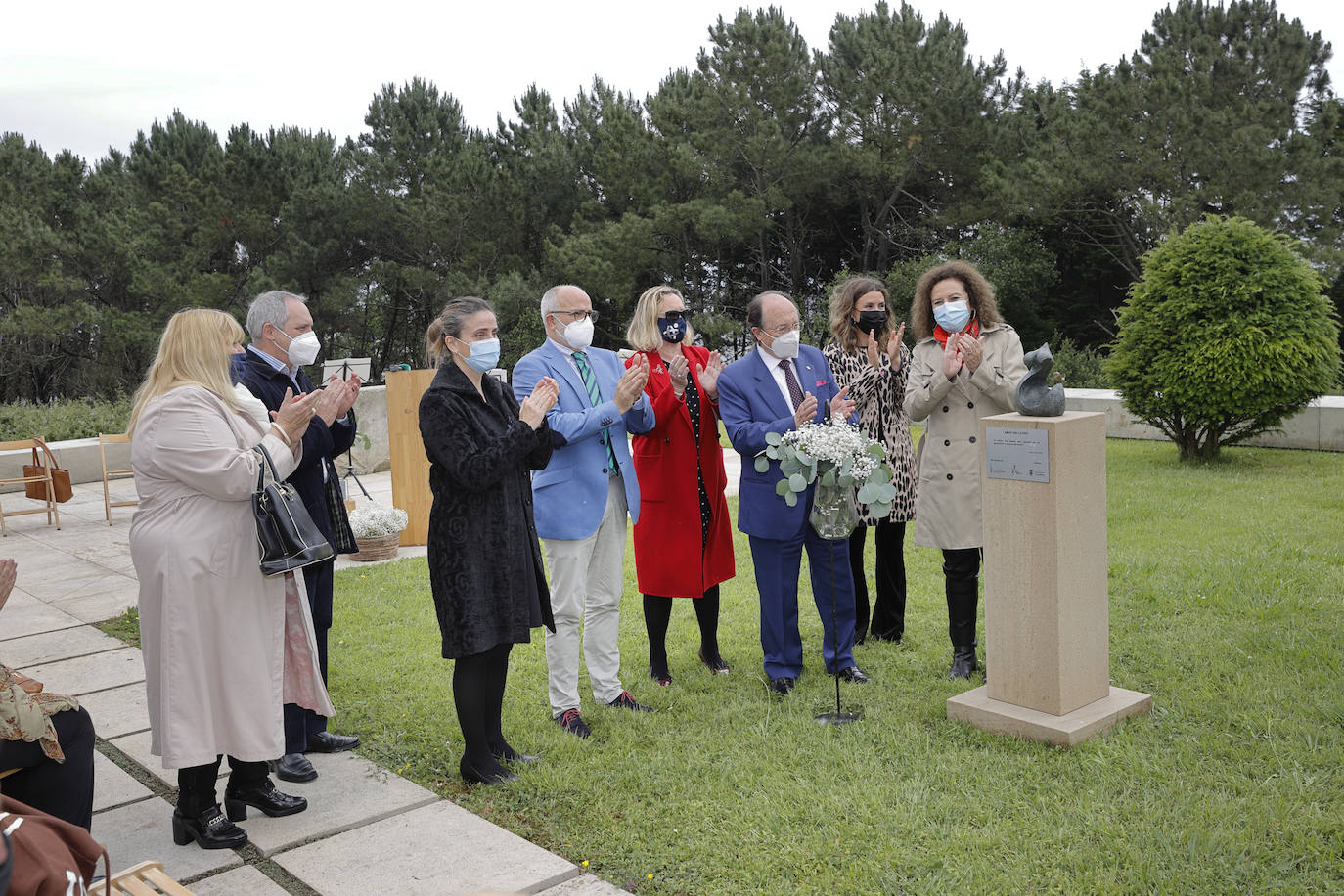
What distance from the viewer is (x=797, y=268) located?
89.1ft

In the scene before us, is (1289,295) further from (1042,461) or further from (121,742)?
(121,742)

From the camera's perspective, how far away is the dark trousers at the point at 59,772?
2.60 m

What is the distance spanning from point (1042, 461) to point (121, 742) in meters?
4.17

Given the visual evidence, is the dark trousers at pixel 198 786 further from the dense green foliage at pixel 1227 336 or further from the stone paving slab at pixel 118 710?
the dense green foliage at pixel 1227 336

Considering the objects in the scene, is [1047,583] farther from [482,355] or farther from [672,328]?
[482,355]

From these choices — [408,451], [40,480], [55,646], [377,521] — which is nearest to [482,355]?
[55,646]

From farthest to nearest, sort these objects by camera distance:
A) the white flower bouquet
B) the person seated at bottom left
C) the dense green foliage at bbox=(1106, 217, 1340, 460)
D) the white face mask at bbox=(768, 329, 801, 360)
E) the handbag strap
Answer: the dense green foliage at bbox=(1106, 217, 1340, 460) < the white flower bouquet < the white face mask at bbox=(768, 329, 801, 360) < the handbag strap < the person seated at bottom left

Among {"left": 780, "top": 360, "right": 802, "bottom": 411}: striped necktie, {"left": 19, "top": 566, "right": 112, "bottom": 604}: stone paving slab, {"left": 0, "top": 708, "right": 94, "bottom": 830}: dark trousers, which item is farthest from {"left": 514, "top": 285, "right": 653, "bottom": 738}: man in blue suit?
{"left": 19, "top": 566, "right": 112, "bottom": 604}: stone paving slab

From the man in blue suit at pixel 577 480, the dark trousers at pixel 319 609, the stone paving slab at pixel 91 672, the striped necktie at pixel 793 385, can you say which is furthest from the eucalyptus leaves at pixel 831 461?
the stone paving slab at pixel 91 672

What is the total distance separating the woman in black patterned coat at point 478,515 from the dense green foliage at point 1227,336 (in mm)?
8659

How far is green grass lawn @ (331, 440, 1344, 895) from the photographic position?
3102 millimetres

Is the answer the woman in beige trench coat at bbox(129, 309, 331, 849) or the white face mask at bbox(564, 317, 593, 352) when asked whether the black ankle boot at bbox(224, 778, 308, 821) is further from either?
the white face mask at bbox(564, 317, 593, 352)

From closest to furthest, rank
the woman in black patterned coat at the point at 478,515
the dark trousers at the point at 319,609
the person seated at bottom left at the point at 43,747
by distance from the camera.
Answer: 1. the person seated at bottom left at the point at 43,747
2. the woman in black patterned coat at the point at 478,515
3. the dark trousers at the point at 319,609

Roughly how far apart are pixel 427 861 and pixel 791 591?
7.11ft
